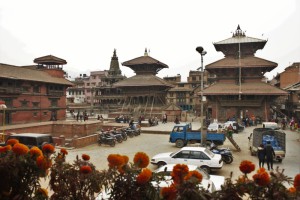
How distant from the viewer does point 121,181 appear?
161 inches

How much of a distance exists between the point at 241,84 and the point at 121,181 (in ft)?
128

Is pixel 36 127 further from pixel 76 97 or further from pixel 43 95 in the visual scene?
pixel 76 97

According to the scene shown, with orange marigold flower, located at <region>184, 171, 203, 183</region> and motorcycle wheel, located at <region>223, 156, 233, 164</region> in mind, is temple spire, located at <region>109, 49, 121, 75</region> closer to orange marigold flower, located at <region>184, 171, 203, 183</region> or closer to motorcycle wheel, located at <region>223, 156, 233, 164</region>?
motorcycle wheel, located at <region>223, 156, 233, 164</region>

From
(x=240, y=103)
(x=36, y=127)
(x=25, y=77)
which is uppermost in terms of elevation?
(x=25, y=77)

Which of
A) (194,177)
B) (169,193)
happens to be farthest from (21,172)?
(194,177)

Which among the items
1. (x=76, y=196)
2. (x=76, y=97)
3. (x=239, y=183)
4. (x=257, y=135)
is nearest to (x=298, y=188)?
(x=239, y=183)

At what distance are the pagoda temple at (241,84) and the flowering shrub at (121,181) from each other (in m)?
34.8

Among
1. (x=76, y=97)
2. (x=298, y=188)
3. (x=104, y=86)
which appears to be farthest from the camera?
(x=76, y=97)

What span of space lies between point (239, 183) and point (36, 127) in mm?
29411

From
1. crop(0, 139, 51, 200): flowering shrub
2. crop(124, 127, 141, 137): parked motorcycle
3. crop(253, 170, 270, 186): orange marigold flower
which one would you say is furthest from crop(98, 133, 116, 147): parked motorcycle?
crop(253, 170, 270, 186): orange marigold flower

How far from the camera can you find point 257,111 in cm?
3797

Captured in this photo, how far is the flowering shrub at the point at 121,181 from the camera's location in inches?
140

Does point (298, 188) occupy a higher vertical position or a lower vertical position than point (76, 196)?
higher

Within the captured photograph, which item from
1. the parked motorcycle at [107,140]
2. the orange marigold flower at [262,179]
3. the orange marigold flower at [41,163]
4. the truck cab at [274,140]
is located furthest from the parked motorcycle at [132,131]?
the orange marigold flower at [262,179]
